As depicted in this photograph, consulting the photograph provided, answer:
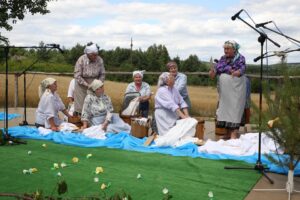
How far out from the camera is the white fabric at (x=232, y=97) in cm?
686

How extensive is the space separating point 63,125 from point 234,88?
2.84 metres

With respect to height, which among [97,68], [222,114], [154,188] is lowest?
[154,188]

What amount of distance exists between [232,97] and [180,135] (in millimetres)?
967

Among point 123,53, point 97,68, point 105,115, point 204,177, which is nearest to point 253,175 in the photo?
point 204,177

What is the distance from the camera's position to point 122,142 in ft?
22.0

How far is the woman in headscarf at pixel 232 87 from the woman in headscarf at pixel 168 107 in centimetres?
62

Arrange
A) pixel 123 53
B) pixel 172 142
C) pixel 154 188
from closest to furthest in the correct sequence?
pixel 154 188 → pixel 172 142 → pixel 123 53

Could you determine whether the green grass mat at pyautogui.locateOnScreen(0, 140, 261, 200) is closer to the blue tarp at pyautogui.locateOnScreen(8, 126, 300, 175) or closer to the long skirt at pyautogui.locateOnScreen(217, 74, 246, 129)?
the blue tarp at pyautogui.locateOnScreen(8, 126, 300, 175)

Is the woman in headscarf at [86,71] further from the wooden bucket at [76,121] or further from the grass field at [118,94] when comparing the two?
the grass field at [118,94]

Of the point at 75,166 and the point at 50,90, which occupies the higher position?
the point at 50,90

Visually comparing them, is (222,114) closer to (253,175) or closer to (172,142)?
(172,142)

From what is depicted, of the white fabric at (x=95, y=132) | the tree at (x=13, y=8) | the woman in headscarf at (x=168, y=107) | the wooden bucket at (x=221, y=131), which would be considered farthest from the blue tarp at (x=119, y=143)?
the tree at (x=13, y=8)

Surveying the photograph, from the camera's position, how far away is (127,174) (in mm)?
4824

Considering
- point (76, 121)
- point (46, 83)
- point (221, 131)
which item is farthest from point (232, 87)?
point (46, 83)
